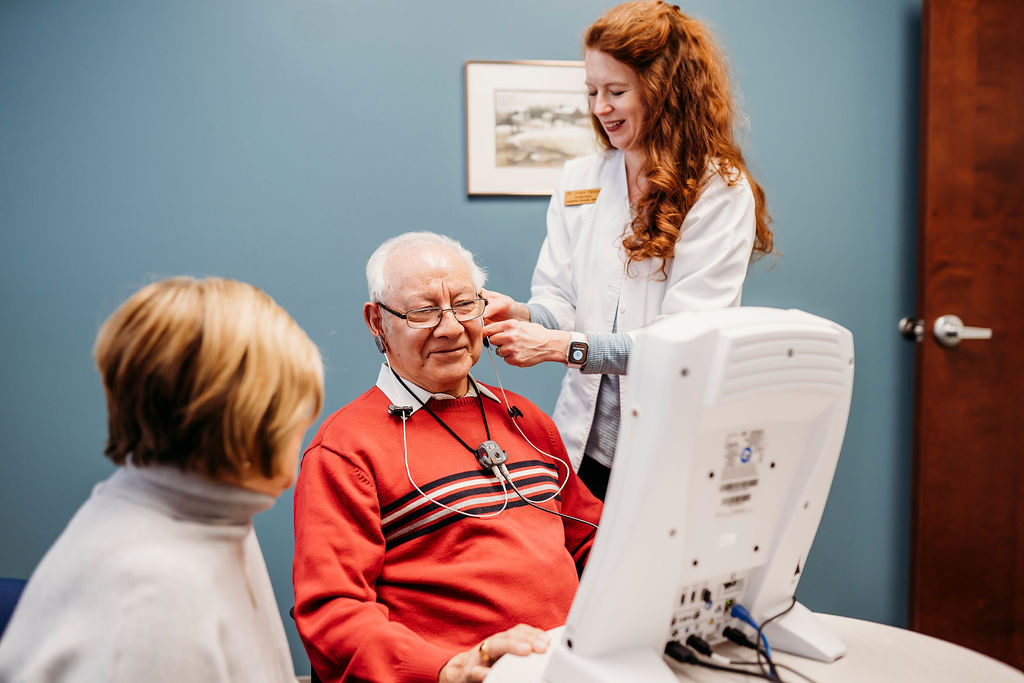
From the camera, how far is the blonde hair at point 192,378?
82 cm

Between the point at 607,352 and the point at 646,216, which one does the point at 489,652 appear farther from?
the point at 646,216

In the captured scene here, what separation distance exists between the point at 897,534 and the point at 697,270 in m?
1.63

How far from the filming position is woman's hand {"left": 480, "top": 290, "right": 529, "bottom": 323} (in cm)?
163

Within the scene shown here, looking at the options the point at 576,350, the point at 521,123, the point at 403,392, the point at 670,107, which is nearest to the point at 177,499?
the point at 403,392

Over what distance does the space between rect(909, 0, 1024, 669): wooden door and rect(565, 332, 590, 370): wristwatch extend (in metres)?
1.47

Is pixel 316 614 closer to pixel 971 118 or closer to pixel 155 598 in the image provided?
pixel 155 598

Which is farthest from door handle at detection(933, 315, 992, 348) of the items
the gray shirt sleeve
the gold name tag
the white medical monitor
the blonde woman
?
the blonde woman

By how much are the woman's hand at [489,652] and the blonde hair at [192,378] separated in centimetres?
47

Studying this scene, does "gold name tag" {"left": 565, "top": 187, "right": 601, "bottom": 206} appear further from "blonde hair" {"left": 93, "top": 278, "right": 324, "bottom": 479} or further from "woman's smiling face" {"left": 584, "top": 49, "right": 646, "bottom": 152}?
"blonde hair" {"left": 93, "top": 278, "right": 324, "bottom": 479}

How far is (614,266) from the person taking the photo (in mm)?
1807

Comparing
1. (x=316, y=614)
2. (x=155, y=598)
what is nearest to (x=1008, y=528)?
(x=316, y=614)

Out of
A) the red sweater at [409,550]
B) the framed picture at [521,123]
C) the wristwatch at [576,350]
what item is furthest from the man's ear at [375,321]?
the framed picture at [521,123]

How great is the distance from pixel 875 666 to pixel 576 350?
0.75 m

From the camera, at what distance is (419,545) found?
1.36m
